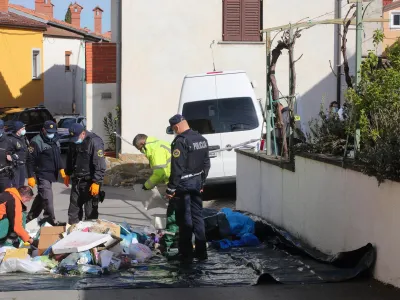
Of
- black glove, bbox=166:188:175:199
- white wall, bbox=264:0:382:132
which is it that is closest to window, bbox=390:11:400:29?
white wall, bbox=264:0:382:132

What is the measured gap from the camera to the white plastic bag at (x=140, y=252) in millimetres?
8398

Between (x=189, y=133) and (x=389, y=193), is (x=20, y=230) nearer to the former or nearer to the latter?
(x=189, y=133)

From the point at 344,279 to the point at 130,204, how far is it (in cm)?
789

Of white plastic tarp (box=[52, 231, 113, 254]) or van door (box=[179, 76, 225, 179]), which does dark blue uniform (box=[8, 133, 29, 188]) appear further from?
white plastic tarp (box=[52, 231, 113, 254])

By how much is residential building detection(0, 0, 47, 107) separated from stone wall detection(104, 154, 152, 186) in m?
16.1

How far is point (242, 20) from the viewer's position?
20.6m

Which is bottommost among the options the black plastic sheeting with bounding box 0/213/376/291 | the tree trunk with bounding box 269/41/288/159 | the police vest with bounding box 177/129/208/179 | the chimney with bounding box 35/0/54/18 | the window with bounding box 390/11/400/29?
the black plastic sheeting with bounding box 0/213/376/291

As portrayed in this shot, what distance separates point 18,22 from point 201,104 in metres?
22.2

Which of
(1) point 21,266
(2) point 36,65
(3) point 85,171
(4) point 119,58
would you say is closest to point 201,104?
(3) point 85,171

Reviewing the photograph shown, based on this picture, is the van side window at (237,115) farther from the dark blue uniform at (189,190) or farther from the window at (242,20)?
the window at (242,20)

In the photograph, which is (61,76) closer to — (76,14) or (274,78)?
(76,14)

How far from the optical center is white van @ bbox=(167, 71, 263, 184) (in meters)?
13.6

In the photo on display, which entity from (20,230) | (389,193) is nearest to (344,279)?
(389,193)

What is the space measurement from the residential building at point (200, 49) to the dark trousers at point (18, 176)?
728 centimetres
